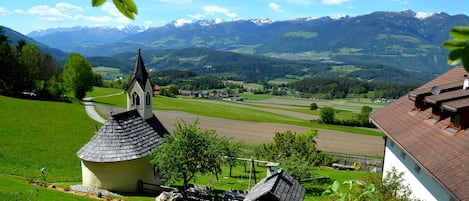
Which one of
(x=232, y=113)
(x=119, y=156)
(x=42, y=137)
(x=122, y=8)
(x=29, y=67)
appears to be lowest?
(x=232, y=113)

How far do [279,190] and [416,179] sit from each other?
6001 millimetres

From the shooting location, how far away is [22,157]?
35.3 m

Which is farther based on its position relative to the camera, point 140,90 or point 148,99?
point 148,99

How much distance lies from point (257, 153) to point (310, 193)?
13066 mm

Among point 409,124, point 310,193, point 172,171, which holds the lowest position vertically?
point 310,193

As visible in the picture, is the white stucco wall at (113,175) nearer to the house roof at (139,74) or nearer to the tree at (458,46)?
the house roof at (139,74)

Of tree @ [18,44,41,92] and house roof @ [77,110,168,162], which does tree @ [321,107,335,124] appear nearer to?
tree @ [18,44,41,92]

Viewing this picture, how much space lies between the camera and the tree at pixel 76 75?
69125mm

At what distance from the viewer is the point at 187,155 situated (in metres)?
24.5

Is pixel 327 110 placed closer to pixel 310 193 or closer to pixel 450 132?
pixel 310 193

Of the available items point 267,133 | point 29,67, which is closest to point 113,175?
point 267,133

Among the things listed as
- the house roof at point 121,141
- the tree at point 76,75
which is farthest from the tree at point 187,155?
the tree at point 76,75

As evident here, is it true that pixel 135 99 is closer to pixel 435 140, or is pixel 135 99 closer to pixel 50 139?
pixel 50 139

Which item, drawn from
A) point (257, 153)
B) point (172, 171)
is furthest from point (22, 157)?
point (257, 153)
